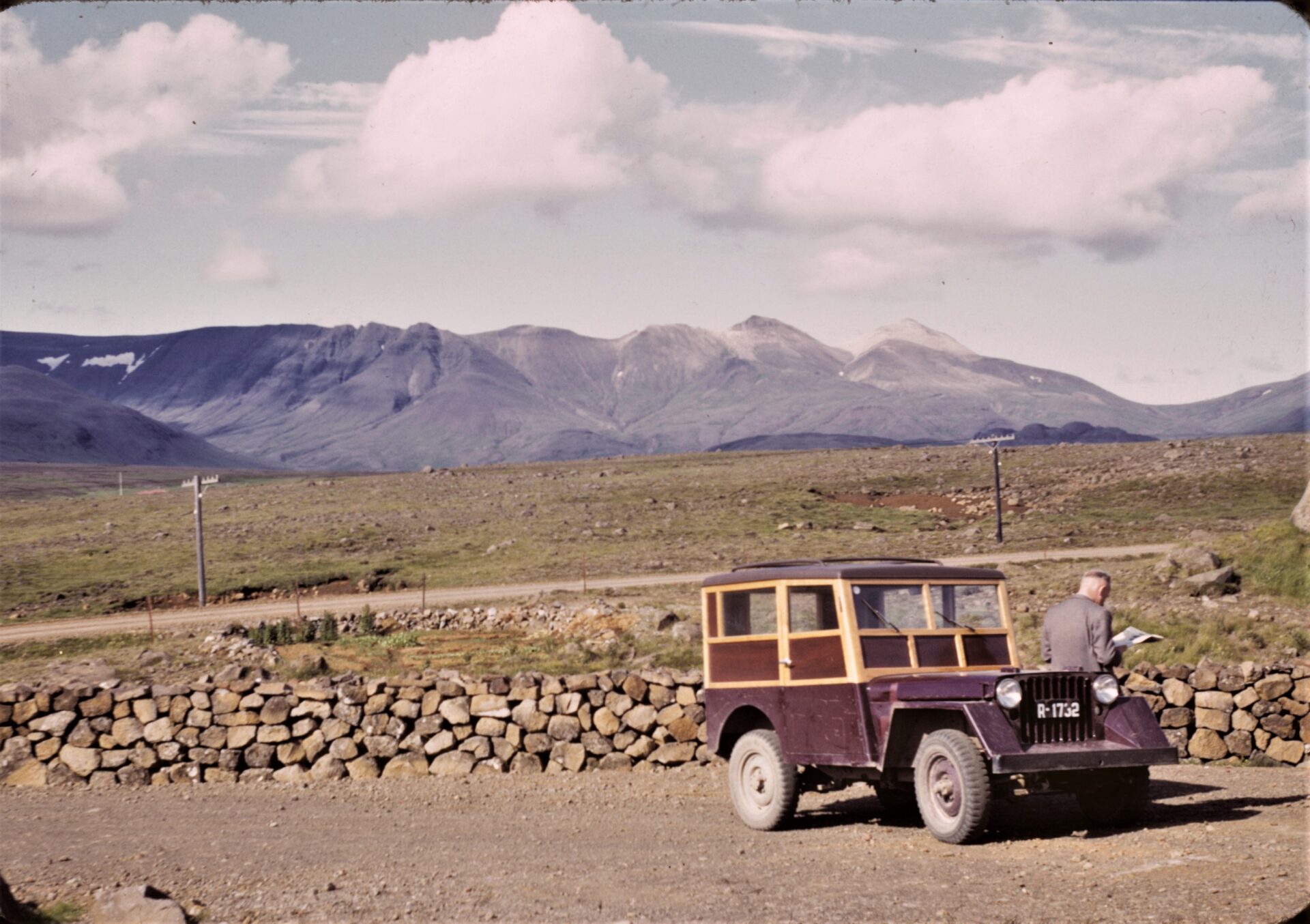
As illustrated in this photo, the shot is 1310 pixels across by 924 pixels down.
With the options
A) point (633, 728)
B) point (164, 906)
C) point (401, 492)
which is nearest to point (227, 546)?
point (401, 492)

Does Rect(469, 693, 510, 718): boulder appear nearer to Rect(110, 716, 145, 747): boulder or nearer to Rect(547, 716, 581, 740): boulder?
Rect(547, 716, 581, 740): boulder

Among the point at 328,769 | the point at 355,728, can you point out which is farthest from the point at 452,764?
the point at 328,769

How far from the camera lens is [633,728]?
1786 cm

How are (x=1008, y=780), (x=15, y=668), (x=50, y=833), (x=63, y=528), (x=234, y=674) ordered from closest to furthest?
(x=1008, y=780) → (x=50, y=833) → (x=234, y=674) → (x=15, y=668) → (x=63, y=528)

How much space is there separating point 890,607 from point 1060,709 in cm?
192

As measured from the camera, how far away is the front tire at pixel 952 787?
37.6 ft

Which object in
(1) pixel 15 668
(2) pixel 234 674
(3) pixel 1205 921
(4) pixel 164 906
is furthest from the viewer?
(1) pixel 15 668

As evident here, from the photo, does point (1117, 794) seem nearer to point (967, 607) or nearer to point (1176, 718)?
point (967, 607)

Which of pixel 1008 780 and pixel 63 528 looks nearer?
pixel 1008 780

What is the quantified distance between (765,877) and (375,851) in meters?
3.98

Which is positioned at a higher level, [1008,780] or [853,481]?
[853,481]

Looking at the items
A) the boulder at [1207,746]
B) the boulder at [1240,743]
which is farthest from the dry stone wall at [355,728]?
the boulder at [1240,743]

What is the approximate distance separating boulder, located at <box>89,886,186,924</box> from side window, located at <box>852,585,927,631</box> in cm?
645

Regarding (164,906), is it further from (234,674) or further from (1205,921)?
(234,674)
